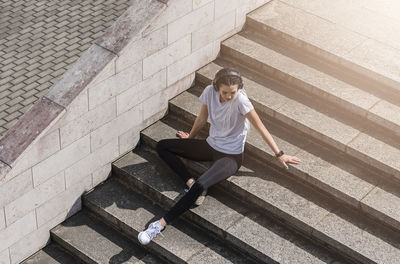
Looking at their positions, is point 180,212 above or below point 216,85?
below

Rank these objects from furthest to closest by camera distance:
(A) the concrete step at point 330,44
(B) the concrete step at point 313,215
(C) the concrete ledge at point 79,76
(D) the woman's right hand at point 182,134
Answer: (A) the concrete step at point 330,44 < (D) the woman's right hand at point 182,134 < (C) the concrete ledge at point 79,76 < (B) the concrete step at point 313,215

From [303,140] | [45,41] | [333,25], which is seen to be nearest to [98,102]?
[303,140]

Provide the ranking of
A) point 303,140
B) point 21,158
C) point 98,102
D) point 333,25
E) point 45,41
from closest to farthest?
point 21,158 → point 98,102 → point 303,140 → point 333,25 → point 45,41

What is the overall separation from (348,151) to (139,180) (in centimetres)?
245

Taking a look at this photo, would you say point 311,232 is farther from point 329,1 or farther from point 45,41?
point 45,41

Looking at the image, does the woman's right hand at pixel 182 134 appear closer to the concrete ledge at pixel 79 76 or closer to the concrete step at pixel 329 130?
the concrete step at pixel 329 130

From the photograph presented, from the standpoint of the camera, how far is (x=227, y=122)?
26.0 ft

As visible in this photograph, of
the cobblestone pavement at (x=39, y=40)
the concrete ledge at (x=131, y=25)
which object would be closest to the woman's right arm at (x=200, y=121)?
the concrete ledge at (x=131, y=25)

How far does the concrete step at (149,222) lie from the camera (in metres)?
7.78

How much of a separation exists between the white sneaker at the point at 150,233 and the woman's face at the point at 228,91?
5.17 ft

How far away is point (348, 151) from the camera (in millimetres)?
8203

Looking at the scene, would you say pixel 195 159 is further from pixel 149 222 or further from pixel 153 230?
pixel 153 230

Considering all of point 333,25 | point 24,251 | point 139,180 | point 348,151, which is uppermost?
point 333,25

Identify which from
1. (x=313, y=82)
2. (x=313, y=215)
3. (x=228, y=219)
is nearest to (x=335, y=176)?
(x=313, y=215)
